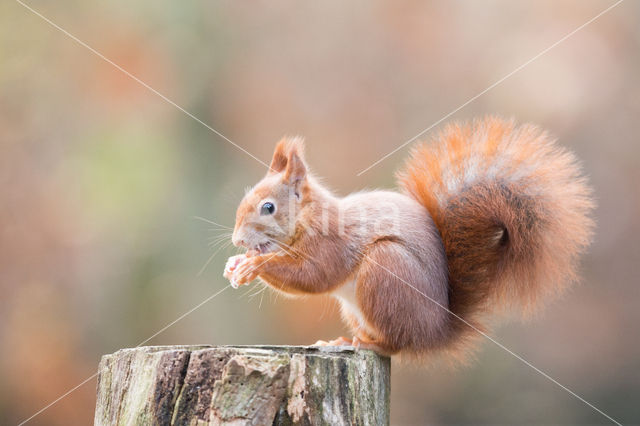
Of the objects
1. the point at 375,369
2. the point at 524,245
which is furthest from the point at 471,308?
the point at 375,369

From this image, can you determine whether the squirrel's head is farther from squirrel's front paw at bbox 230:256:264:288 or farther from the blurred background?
the blurred background

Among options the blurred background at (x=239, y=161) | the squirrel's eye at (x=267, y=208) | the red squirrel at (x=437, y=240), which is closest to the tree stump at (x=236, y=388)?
the red squirrel at (x=437, y=240)

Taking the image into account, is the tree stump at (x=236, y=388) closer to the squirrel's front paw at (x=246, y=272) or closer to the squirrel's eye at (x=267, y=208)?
the squirrel's front paw at (x=246, y=272)

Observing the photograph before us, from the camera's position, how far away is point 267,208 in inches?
59.4

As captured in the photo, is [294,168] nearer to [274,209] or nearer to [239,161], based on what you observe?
[274,209]

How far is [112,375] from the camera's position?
1163 mm

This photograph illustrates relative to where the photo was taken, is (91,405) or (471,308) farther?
(91,405)

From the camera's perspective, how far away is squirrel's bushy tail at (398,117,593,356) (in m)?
1.48

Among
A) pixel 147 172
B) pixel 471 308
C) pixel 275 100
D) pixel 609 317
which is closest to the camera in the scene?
pixel 471 308

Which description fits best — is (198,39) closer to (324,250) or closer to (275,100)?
(275,100)

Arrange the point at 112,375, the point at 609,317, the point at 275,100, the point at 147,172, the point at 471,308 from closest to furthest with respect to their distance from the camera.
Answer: the point at 112,375 → the point at 471,308 → the point at 609,317 → the point at 147,172 → the point at 275,100

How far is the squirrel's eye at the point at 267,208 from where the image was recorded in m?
1.50

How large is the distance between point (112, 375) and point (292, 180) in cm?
64

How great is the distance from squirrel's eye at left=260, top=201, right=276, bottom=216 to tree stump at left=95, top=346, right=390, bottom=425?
17.8 inches
